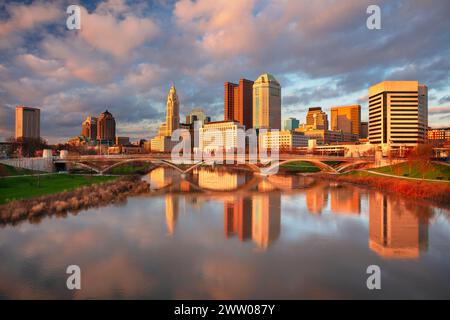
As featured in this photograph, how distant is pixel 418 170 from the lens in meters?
39.8

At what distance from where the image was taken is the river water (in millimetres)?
10914

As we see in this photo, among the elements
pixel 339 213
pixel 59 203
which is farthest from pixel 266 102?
pixel 59 203

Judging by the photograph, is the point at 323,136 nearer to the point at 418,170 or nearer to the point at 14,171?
the point at 418,170

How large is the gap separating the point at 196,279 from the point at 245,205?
16270 mm

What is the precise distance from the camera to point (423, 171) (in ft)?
125

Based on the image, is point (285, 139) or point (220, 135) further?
point (220, 135)

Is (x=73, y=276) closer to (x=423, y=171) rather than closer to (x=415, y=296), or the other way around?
(x=415, y=296)

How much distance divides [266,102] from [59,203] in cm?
17314

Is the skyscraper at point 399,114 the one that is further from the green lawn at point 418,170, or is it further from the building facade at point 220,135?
the building facade at point 220,135

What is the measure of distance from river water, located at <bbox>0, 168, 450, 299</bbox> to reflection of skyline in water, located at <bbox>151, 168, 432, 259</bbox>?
8 cm

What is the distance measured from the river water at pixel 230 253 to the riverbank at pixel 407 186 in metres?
3.79

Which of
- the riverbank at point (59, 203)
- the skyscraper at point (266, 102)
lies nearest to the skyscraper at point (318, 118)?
the skyscraper at point (266, 102)

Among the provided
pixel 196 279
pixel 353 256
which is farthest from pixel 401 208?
pixel 196 279

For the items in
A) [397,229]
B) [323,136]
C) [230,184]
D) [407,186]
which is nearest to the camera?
[397,229]
